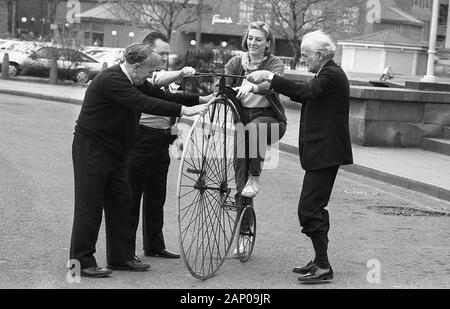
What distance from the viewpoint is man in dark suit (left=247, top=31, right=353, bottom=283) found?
24.5 feet

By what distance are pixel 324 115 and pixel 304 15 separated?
102ft

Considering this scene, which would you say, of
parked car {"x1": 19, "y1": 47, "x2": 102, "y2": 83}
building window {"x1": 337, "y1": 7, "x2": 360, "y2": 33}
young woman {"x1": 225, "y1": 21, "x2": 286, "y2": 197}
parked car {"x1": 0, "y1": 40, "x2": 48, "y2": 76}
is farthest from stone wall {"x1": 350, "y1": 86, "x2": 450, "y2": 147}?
building window {"x1": 337, "y1": 7, "x2": 360, "y2": 33}

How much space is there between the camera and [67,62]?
35812 millimetres

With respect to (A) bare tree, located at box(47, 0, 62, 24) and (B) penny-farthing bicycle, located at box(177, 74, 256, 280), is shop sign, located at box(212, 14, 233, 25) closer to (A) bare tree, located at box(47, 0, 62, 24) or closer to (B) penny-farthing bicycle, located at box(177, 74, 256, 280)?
(A) bare tree, located at box(47, 0, 62, 24)

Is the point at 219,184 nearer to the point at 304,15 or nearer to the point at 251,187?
the point at 251,187

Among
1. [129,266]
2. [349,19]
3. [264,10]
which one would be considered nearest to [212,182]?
[129,266]

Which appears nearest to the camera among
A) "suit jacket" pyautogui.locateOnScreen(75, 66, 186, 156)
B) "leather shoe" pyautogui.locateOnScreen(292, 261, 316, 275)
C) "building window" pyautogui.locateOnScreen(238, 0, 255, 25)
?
"suit jacket" pyautogui.locateOnScreen(75, 66, 186, 156)

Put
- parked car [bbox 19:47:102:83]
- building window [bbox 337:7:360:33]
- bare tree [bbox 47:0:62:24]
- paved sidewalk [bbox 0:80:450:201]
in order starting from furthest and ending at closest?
1. bare tree [bbox 47:0:62:24]
2. building window [bbox 337:7:360:33]
3. parked car [bbox 19:47:102:83]
4. paved sidewalk [bbox 0:80:450:201]

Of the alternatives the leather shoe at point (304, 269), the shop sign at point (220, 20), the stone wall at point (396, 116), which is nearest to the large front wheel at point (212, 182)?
the leather shoe at point (304, 269)

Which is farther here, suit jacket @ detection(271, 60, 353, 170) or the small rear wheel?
the small rear wheel

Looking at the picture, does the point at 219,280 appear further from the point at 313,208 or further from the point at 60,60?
the point at 60,60

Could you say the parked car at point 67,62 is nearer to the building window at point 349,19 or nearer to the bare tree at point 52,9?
the building window at point 349,19

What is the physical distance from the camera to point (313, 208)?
7594 mm
